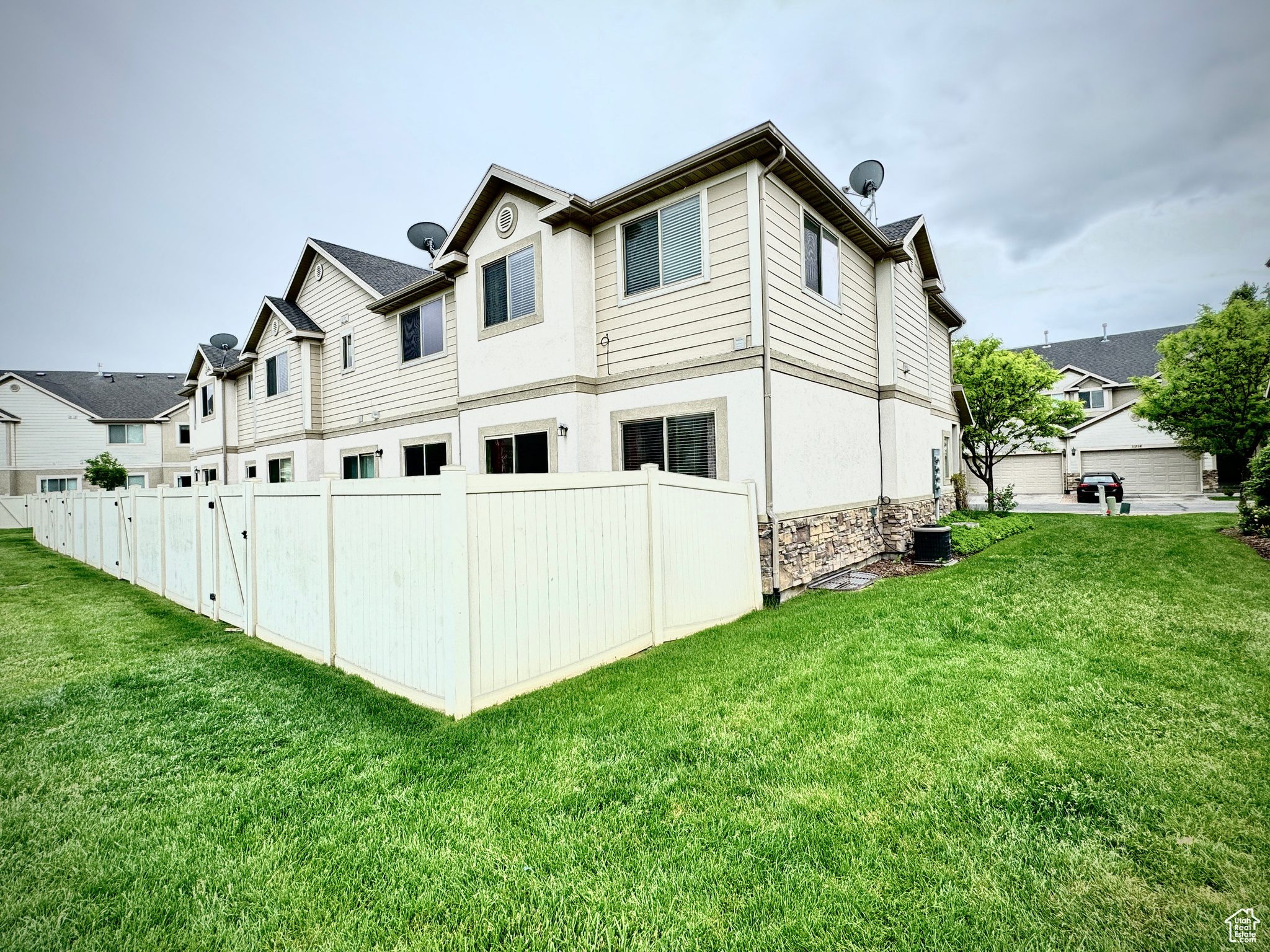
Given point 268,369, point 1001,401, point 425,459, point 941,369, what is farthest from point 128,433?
point 1001,401

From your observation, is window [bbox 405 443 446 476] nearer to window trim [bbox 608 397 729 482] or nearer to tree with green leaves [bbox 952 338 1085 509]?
window trim [bbox 608 397 729 482]

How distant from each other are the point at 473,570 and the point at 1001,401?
20.1 meters

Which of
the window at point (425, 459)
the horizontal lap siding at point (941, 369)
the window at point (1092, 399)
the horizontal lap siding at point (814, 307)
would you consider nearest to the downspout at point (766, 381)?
the horizontal lap siding at point (814, 307)

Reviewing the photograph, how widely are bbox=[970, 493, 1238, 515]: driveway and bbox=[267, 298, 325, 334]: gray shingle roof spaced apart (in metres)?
23.4

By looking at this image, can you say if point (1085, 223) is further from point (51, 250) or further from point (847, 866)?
point (51, 250)

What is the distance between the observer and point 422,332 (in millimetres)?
A: 13078

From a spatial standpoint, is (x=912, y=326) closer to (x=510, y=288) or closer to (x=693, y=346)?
(x=693, y=346)

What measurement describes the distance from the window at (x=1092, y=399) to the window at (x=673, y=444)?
37313 mm

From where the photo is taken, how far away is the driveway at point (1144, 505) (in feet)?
62.1

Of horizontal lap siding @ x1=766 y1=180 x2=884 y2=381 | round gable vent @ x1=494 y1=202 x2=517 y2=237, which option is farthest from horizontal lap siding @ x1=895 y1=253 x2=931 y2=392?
round gable vent @ x1=494 y1=202 x2=517 y2=237

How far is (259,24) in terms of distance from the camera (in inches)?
483

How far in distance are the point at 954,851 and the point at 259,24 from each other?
18188 millimetres

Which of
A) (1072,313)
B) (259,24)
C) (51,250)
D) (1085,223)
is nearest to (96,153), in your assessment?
(259,24)

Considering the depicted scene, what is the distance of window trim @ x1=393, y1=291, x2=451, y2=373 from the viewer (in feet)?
40.7
